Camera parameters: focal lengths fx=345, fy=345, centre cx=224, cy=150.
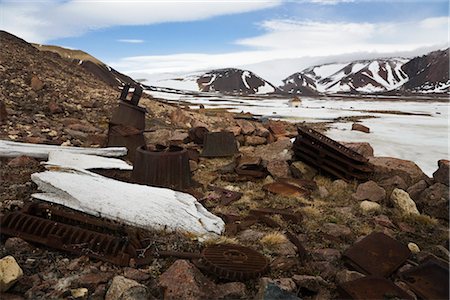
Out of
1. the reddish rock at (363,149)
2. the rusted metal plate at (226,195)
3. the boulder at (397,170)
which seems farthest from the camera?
the reddish rock at (363,149)

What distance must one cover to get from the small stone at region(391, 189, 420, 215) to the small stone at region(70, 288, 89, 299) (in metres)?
4.22

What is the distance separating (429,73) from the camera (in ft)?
296

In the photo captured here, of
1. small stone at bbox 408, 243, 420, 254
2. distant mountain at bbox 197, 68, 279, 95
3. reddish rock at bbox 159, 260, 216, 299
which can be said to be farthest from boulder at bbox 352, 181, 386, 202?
distant mountain at bbox 197, 68, 279, 95

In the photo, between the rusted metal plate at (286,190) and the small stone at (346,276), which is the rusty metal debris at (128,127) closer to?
Answer: the rusted metal plate at (286,190)

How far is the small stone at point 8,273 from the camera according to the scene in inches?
102

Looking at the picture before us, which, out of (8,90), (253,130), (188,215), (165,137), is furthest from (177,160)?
(8,90)

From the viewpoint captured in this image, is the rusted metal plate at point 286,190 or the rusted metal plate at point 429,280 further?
the rusted metal plate at point 286,190

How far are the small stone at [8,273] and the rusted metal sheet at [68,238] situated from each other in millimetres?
440

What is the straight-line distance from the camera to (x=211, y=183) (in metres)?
6.05

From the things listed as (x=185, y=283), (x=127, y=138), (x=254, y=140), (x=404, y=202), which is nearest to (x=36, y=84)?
(x=127, y=138)

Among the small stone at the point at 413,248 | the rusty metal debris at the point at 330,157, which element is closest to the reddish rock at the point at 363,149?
the rusty metal debris at the point at 330,157

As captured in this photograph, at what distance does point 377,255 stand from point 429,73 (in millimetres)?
103366

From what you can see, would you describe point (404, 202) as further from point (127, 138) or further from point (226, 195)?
point (127, 138)

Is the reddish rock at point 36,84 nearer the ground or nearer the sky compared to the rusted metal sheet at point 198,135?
nearer the sky
